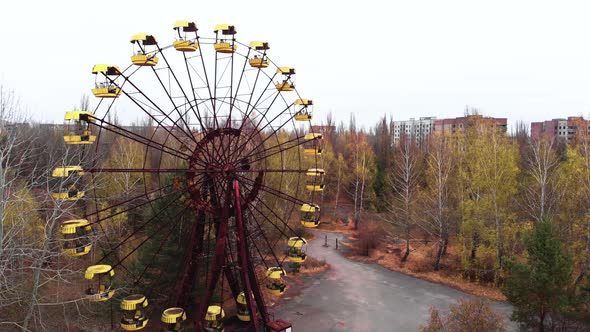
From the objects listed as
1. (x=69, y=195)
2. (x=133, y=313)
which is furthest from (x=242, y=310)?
(x=69, y=195)

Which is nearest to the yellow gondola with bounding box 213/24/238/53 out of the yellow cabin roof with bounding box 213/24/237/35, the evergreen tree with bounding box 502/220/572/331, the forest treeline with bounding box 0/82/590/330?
the yellow cabin roof with bounding box 213/24/237/35

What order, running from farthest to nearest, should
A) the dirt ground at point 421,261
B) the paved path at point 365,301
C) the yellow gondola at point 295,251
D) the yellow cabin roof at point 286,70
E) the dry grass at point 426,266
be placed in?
1. the dirt ground at point 421,261
2. the dry grass at point 426,266
3. the paved path at point 365,301
4. the yellow cabin roof at point 286,70
5. the yellow gondola at point 295,251

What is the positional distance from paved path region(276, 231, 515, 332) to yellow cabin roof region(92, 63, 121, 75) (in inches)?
452

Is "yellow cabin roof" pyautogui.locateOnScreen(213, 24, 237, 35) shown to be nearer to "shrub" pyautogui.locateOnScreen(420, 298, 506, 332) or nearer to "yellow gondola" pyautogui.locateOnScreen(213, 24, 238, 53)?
"yellow gondola" pyautogui.locateOnScreen(213, 24, 238, 53)

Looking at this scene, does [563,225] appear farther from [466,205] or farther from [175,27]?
[175,27]

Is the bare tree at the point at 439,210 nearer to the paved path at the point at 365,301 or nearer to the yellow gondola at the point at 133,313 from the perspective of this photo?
the paved path at the point at 365,301

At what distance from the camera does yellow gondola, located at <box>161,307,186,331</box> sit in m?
10.1

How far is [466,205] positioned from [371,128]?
79.3 m

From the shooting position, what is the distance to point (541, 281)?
1300 centimetres

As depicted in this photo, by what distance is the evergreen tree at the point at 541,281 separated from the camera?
13.0 m

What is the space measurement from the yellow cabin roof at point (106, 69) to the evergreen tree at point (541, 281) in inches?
565

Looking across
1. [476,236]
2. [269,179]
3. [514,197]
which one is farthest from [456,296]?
[269,179]

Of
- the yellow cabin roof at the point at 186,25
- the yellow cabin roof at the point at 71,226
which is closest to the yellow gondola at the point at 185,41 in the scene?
the yellow cabin roof at the point at 186,25

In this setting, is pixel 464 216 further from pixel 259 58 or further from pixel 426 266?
pixel 259 58
